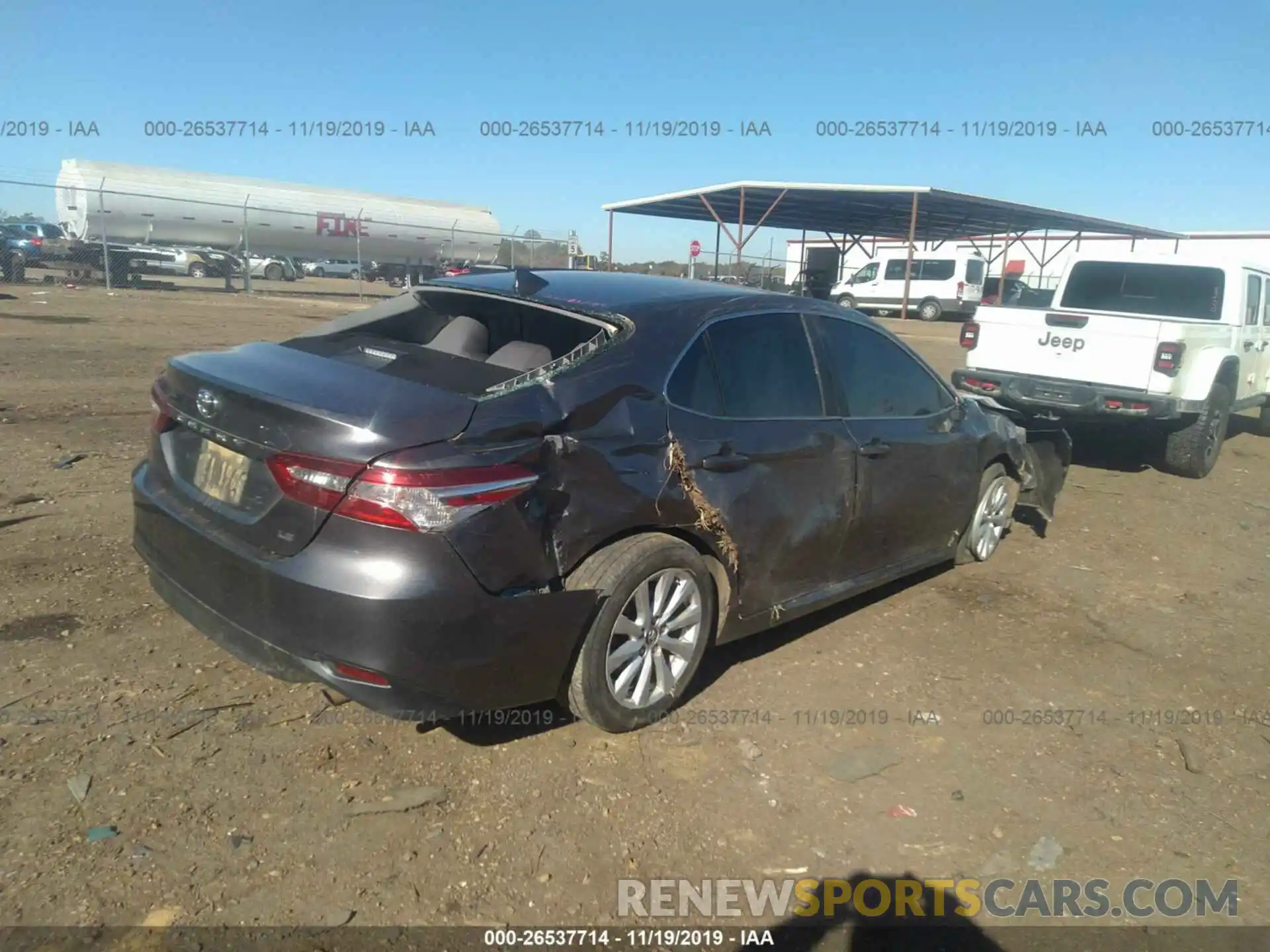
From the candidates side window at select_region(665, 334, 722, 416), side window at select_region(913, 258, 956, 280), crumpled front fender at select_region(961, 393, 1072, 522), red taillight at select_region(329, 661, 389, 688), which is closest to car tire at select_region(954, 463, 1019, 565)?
crumpled front fender at select_region(961, 393, 1072, 522)

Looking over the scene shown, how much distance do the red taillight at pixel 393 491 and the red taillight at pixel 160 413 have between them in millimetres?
855

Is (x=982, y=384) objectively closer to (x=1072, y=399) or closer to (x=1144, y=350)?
(x=1072, y=399)

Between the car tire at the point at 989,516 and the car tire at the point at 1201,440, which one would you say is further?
the car tire at the point at 1201,440

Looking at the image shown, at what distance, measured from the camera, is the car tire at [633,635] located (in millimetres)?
2951

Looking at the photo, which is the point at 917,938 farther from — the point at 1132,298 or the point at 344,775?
the point at 1132,298

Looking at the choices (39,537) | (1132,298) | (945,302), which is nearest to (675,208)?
(945,302)

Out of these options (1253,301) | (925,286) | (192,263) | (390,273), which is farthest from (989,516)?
(390,273)

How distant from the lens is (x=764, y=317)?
3826 millimetres

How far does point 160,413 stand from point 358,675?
1.40m

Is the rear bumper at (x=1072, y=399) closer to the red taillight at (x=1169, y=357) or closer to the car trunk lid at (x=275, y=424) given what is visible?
the red taillight at (x=1169, y=357)

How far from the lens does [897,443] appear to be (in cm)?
424

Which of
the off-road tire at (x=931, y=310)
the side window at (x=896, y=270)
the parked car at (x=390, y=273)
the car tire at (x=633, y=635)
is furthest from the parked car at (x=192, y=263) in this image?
the car tire at (x=633, y=635)

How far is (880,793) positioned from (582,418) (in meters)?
1.65

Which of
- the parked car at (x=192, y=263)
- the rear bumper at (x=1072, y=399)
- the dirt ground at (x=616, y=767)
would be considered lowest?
the dirt ground at (x=616, y=767)
